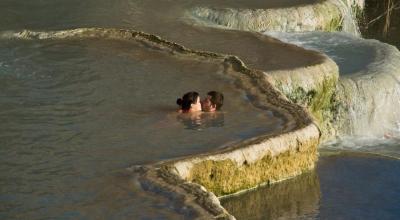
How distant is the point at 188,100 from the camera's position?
10836 millimetres

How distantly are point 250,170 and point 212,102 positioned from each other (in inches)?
45.0

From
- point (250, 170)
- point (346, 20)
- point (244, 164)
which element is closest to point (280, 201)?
point (250, 170)

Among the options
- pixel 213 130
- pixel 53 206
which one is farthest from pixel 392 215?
pixel 53 206

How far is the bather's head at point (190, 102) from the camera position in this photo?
1083cm

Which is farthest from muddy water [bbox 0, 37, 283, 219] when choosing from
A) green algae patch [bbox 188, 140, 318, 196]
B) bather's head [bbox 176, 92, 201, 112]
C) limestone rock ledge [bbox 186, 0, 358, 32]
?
limestone rock ledge [bbox 186, 0, 358, 32]

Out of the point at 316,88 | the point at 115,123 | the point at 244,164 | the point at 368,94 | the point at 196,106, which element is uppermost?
the point at 196,106

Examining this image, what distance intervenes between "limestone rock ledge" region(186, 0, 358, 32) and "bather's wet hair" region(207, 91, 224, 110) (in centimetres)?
557

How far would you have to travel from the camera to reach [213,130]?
34.4 ft

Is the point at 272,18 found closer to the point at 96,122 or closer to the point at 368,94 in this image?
the point at 368,94

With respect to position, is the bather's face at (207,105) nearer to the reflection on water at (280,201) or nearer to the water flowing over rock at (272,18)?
the reflection on water at (280,201)

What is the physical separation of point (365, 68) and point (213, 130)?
5009mm

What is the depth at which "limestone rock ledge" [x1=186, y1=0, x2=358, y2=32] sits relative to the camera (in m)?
16.7

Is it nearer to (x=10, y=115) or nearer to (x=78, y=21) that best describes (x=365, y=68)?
(x=78, y=21)

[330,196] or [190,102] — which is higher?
[190,102]
